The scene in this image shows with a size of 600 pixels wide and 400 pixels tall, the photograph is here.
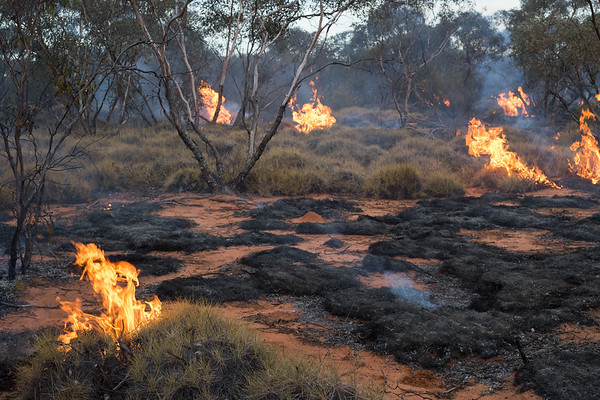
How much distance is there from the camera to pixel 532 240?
8.29 m

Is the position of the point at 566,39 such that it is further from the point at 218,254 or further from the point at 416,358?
the point at 416,358

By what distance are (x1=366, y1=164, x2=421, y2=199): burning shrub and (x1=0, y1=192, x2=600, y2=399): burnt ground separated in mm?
2351

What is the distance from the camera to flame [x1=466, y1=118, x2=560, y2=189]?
14.3 metres

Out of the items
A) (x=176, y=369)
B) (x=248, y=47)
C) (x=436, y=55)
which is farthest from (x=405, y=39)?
(x=176, y=369)

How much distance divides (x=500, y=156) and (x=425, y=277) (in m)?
10.1

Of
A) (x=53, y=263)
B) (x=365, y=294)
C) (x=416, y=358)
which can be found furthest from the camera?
(x=53, y=263)

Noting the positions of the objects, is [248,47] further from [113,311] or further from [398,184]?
[113,311]

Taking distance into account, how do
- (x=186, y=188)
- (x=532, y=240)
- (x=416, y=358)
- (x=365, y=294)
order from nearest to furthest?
(x=416, y=358) → (x=365, y=294) → (x=532, y=240) → (x=186, y=188)

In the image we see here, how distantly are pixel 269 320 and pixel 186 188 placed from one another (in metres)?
9.47

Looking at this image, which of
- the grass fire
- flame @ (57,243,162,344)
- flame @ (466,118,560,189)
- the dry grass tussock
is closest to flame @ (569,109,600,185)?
the grass fire

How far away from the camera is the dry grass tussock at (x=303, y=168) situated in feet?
→ 44.3

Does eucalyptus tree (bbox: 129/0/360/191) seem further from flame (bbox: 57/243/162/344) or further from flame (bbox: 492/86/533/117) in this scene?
flame (bbox: 492/86/533/117)

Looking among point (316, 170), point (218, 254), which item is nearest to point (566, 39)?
point (316, 170)

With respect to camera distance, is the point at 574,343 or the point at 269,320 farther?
the point at 269,320
